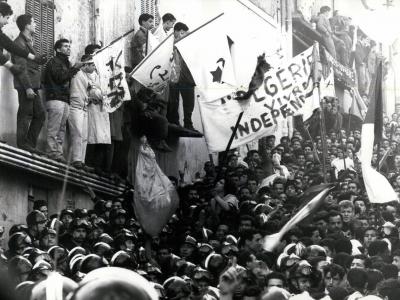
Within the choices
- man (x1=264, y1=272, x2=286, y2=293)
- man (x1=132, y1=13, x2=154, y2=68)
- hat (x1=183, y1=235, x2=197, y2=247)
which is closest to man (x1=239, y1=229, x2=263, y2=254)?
hat (x1=183, y1=235, x2=197, y2=247)

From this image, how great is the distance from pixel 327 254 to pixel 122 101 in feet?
12.8

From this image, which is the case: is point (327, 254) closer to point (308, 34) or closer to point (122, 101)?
point (122, 101)

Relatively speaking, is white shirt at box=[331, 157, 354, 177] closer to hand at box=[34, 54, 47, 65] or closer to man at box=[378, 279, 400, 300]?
hand at box=[34, 54, 47, 65]

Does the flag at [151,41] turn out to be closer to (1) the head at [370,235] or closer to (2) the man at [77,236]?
(1) the head at [370,235]

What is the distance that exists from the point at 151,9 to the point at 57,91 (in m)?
5.33

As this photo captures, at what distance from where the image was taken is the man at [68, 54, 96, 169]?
41.3 feet

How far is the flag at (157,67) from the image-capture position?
13383mm

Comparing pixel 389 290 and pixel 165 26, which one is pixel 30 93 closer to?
pixel 165 26

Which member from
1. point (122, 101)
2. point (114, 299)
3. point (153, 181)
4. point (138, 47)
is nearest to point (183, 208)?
point (153, 181)

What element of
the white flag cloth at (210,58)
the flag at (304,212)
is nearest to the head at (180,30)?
the white flag cloth at (210,58)

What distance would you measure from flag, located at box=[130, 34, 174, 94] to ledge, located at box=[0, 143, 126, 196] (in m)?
1.36

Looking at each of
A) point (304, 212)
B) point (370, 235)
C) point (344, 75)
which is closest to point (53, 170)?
point (304, 212)

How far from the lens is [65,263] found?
8.52m

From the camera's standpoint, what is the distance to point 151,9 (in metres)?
17.2
